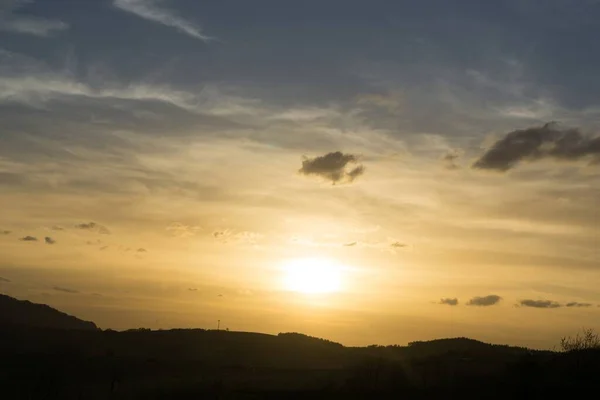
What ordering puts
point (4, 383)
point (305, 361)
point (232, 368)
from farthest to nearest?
point (305, 361) → point (232, 368) → point (4, 383)

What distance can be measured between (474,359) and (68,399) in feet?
244

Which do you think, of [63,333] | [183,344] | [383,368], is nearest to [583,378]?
[383,368]

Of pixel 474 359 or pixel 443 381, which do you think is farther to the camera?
pixel 474 359

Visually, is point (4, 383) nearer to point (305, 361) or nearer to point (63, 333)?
point (63, 333)

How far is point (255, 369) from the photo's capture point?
144750mm

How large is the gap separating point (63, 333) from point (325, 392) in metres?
102

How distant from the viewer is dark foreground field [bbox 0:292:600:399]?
344ft

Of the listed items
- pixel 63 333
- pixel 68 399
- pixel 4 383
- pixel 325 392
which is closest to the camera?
pixel 325 392

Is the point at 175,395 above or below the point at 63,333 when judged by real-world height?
below

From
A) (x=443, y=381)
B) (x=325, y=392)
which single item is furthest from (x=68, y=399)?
(x=443, y=381)

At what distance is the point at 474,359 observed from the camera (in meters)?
135

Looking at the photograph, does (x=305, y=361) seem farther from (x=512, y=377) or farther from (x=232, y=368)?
(x=512, y=377)

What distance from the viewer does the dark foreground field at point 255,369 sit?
10494 cm

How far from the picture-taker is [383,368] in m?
125
